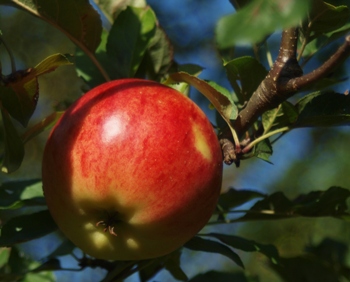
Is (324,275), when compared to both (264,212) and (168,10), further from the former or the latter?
(168,10)

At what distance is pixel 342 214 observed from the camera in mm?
1177

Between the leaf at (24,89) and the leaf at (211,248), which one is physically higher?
the leaf at (24,89)

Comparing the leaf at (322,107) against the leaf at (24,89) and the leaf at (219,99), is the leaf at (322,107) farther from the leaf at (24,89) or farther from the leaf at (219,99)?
the leaf at (24,89)

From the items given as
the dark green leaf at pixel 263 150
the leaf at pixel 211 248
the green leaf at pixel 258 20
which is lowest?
the leaf at pixel 211 248

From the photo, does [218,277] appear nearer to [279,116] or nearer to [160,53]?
[279,116]

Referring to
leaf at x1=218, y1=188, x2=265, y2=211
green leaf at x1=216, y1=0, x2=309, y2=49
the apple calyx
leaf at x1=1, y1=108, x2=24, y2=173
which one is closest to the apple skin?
the apple calyx

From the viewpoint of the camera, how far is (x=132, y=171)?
33.0 inches

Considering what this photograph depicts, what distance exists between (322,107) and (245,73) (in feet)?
0.46

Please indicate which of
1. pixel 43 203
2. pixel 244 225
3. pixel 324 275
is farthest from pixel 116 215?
pixel 244 225

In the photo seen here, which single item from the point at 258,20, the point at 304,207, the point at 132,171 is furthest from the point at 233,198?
the point at 258,20

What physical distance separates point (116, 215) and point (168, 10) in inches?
51.1

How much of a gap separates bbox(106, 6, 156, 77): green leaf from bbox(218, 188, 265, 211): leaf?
30 cm

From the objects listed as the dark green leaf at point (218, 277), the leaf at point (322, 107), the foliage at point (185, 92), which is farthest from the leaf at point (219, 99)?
the dark green leaf at point (218, 277)

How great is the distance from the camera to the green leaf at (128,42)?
1204mm
